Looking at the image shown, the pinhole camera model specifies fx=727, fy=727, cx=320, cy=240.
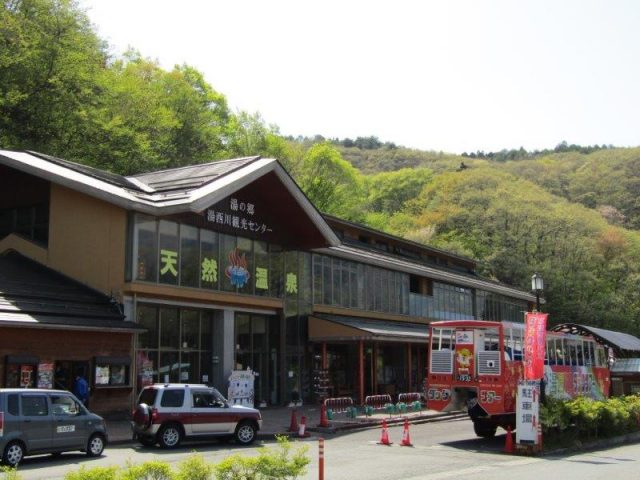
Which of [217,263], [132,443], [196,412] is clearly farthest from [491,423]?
[217,263]

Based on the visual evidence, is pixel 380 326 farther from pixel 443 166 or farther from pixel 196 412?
pixel 443 166

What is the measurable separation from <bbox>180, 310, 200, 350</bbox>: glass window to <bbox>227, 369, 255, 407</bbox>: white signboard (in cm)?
186

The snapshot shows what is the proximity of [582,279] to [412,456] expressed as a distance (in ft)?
163

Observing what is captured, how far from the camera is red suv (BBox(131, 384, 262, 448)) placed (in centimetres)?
1769

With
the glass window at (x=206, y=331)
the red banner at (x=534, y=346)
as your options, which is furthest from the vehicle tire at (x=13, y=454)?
the glass window at (x=206, y=331)

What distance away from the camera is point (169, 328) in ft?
86.4

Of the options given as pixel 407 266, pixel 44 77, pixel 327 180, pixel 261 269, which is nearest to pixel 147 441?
pixel 261 269

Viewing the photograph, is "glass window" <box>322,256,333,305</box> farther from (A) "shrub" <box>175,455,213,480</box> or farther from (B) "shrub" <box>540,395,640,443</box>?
(A) "shrub" <box>175,455,213,480</box>

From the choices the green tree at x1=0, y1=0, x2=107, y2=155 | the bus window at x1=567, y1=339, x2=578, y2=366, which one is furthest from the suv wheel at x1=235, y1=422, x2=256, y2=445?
the green tree at x1=0, y1=0, x2=107, y2=155

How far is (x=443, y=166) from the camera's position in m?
134

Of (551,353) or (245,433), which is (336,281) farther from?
(245,433)

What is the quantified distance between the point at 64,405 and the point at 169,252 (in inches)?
389

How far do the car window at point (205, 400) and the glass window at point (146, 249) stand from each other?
661 centimetres

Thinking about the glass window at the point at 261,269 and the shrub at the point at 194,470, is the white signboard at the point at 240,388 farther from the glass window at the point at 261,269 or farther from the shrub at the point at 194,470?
the shrub at the point at 194,470
